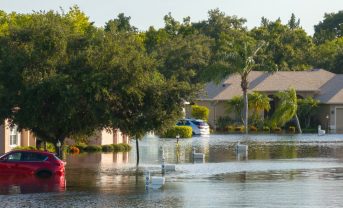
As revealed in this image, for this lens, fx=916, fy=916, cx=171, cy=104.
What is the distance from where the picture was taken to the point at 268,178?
3838 centimetres

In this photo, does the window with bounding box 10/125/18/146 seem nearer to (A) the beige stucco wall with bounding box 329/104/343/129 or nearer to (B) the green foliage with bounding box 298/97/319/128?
(B) the green foliage with bounding box 298/97/319/128

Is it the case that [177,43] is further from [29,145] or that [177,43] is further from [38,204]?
[38,204]

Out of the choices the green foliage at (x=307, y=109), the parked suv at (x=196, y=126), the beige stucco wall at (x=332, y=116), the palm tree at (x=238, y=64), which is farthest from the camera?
the beige stucco wall at (x=332, y=116)

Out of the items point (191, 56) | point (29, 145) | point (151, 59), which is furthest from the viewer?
point (191, 56)

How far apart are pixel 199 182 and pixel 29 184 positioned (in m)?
6.76

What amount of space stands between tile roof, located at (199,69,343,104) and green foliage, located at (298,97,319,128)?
3.98 ft

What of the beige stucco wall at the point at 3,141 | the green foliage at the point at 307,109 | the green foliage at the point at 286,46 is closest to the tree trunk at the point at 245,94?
the green foliage at the point at 307,109

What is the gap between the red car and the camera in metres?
38.8

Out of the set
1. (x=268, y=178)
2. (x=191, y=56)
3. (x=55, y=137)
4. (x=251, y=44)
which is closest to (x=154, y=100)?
(x=55, y=137)

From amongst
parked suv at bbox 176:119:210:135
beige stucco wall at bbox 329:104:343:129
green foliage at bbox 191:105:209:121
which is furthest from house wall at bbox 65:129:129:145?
beige stucco wall at bbox 329:104:343:129

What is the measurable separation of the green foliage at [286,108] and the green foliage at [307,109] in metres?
3.71

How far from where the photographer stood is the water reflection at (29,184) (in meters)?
33.9

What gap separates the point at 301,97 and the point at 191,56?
71.7ft

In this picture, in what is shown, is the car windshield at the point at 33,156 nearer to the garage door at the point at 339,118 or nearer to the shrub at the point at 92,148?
the shrub at the point at 92,148
